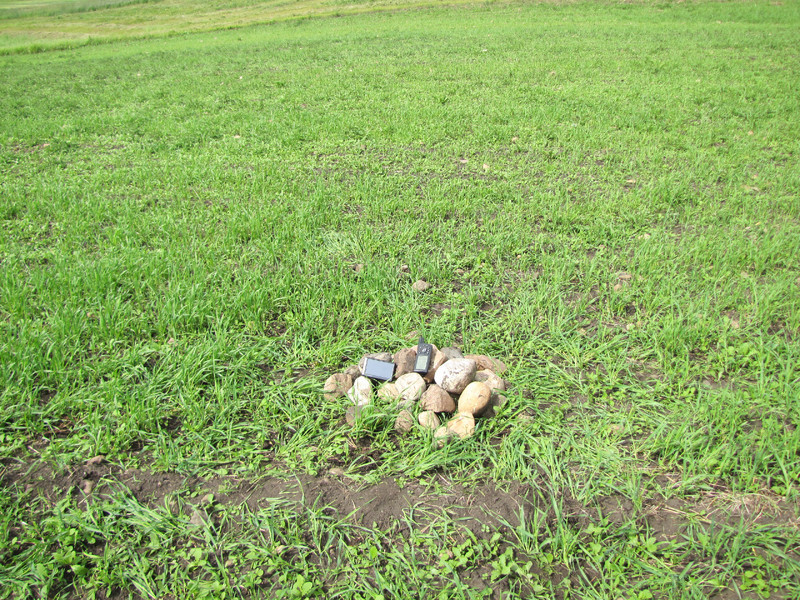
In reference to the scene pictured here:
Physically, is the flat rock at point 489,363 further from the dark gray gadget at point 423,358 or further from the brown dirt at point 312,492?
the brown dirt at point 312,492

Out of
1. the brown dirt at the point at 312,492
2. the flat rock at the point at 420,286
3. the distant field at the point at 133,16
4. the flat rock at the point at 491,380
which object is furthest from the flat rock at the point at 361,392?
the distant field at the point at 133,16

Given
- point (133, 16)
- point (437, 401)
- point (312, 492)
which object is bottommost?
point (312, 492)

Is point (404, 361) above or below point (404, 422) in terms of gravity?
above

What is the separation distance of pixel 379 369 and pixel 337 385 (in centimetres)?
25

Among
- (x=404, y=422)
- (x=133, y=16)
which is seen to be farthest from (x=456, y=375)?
(x=133, y=16)

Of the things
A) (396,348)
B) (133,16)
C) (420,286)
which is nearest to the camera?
(396,348)

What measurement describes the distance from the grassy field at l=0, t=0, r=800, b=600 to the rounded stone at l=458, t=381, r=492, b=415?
0.13 m

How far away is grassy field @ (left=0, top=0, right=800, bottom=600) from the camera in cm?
202

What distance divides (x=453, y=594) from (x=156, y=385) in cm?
191

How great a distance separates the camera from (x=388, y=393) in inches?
107

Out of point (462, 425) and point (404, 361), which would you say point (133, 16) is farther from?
point (462, 425)

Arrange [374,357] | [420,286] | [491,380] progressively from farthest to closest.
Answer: [420,286] → [374,357] → [491,380]

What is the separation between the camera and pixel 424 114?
805 cm

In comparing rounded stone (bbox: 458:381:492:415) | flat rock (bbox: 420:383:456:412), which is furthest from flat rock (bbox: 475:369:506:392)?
flat rock (bbox: 420:383:456:412)
